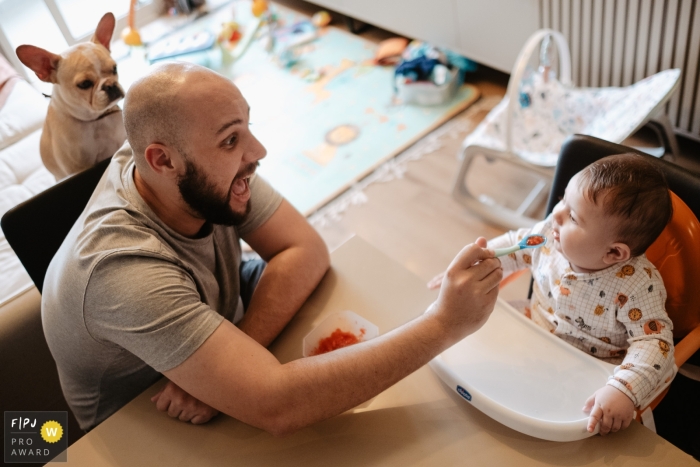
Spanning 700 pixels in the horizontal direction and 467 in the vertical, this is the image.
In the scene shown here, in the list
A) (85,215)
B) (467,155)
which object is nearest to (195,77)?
(85,215)

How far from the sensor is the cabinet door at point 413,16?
3.05m

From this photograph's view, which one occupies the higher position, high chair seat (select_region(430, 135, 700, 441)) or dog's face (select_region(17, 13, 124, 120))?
dog's face (select_region(17, 13, 124, 120))

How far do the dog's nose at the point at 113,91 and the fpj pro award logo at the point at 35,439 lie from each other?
849 mm

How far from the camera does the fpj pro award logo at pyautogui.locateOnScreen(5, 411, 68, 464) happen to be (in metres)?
1.23

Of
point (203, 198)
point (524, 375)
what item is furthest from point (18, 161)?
point (524, 375)

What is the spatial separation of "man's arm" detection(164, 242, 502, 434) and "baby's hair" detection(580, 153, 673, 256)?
0.78 feet

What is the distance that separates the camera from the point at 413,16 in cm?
324

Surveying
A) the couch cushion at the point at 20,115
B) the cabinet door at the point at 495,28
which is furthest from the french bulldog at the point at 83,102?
the cabinet door at the point at 495,28

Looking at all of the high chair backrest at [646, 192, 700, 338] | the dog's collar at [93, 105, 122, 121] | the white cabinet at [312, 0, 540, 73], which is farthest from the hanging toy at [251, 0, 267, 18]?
the high chair backrest at [646, 192, 700, 338]

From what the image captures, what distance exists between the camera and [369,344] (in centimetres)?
102

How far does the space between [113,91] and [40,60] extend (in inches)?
7.4

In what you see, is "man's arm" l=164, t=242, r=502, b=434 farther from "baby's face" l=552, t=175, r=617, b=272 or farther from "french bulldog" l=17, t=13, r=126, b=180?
"french bulldog" l=17, t=13, r=126, b=180

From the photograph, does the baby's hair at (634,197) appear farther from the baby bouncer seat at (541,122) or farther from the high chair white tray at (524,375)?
the baby bouncer seat at (541,122)

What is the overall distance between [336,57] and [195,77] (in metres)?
2.71
